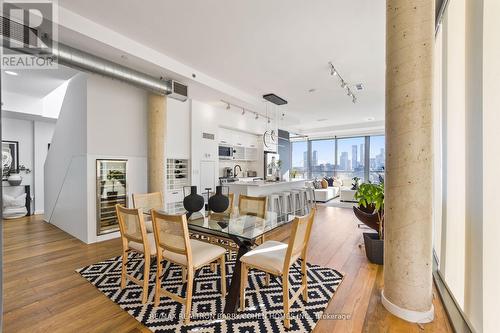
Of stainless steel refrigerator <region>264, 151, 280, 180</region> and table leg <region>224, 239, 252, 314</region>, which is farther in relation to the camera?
stainless steel refrigerator <region>264, 151, 280, 180</region>

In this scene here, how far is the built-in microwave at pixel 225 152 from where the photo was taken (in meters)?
6.66

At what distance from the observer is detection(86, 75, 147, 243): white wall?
389cm

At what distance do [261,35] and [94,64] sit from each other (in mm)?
2313

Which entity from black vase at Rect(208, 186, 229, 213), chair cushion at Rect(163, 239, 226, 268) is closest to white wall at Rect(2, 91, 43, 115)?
black vase at Rect(208, 186, 229, 213)

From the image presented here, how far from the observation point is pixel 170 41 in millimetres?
3307

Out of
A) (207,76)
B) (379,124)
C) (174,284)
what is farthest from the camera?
(379,124)

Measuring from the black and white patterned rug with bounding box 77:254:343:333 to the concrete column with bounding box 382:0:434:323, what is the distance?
0.75 meters

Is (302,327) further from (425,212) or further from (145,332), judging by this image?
(425,212)

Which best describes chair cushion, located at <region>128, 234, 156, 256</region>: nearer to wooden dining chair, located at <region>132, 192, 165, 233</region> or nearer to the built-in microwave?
wooden dining chair, located at <region>132, 192, 165, 233</region>

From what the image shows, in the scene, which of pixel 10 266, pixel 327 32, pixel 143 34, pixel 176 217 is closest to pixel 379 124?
pixel 327 32

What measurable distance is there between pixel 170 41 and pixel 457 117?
353 cm

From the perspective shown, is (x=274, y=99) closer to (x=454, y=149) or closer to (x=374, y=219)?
(x=374, y=219)

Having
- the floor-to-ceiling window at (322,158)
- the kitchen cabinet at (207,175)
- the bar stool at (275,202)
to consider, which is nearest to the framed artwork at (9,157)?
the kitchen cabinet at (207,175)

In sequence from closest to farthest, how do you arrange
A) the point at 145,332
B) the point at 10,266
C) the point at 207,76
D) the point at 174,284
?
the point at 145,332 → the point at 174,284 → the point at 10,266 → the point at 207,76
